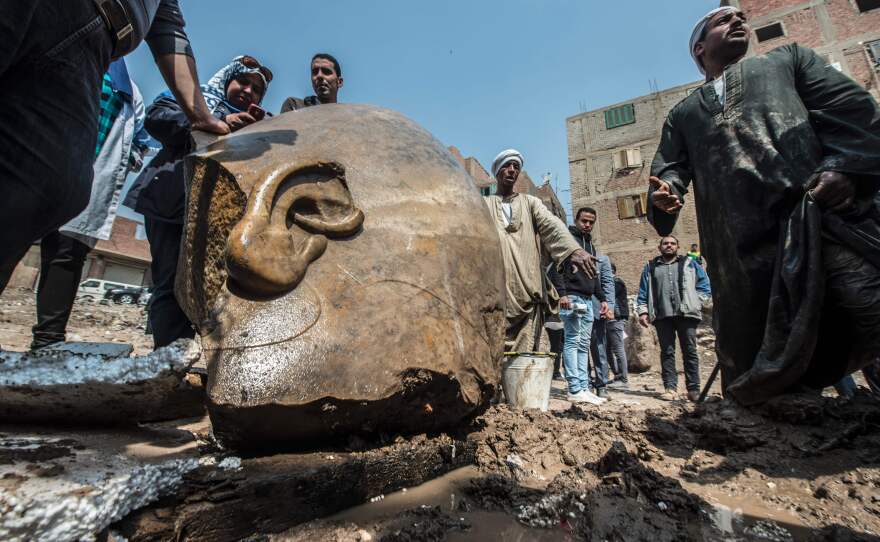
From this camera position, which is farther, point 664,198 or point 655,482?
point 664,198

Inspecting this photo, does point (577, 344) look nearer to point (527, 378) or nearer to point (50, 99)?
point (527, 378)

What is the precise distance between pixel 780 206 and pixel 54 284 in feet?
13.2

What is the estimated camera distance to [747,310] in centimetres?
210

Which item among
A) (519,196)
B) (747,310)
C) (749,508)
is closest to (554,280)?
(519,196)

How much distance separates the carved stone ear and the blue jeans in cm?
331

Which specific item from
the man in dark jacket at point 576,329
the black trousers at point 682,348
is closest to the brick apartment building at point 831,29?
the black trousers at point 682,348

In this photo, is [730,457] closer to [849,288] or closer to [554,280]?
[849,288]

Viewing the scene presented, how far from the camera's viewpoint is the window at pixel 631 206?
17812 mm

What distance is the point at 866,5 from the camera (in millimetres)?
15375

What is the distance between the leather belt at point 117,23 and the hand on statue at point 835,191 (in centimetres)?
269

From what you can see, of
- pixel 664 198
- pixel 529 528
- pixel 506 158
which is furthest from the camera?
pixel 506 158

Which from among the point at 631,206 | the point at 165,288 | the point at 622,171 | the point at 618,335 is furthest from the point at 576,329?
the point at 622,171

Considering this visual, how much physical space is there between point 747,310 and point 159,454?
100 inches

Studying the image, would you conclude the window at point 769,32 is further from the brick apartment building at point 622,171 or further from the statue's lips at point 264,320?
the statue's lips at point 264,320
